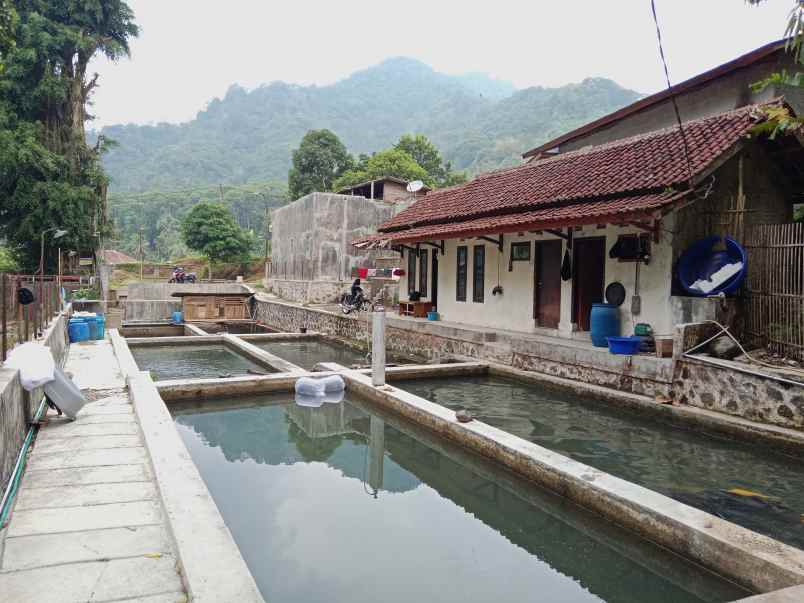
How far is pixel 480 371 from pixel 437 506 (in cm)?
566

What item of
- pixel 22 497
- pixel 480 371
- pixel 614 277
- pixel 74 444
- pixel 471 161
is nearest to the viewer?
pixel 22 497

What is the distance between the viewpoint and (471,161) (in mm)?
77500

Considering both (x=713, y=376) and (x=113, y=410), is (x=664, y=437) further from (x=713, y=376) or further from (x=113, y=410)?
(x=113, y=410)

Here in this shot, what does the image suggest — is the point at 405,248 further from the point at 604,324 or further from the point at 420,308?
the point at 604,324

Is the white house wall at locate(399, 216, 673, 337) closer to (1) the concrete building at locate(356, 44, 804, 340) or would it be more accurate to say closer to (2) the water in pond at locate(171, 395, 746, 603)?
(1) the concrete building at locate(356, 44, 804, 340)

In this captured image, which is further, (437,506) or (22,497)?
(437,506)

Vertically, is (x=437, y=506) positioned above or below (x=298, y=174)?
below

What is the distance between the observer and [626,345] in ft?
27.7

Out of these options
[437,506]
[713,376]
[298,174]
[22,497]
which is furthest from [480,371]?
[298,174]

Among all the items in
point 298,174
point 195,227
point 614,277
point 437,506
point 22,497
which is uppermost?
point 298,174

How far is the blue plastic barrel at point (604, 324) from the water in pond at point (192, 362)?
6.26m

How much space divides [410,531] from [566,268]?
719cm

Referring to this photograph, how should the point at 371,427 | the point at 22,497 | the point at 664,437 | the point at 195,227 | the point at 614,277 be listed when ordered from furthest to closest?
the point at 195,227, the point at 614,277, the point at 371,427, the point at 664,437, the point at 22,497

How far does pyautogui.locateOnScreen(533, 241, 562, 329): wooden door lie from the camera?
11148 mm
